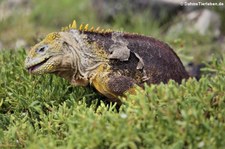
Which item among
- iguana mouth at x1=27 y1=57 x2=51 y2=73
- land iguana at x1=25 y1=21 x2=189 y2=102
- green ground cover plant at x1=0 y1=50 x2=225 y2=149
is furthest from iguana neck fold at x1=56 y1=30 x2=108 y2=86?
green ground cover plant at x1=0 y1=50 x2=225 y2=149

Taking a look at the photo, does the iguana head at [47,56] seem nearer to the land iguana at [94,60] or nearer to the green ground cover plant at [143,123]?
the land iguana at [94,60]

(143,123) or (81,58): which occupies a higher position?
(81,58)

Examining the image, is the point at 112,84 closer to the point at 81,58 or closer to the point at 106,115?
the point at 81,58

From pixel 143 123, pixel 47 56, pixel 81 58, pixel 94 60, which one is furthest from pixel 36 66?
pixel 143 123

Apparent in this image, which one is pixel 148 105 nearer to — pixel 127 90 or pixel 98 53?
pixel 127 90

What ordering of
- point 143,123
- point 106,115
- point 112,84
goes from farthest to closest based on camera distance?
point 112,84
point 106,115
point 143,123

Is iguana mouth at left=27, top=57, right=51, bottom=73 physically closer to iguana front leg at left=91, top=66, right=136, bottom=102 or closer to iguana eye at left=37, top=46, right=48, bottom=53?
iguana eye at left=37, top=46, right=48, bottom=53

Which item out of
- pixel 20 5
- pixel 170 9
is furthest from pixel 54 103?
pixel 20 5

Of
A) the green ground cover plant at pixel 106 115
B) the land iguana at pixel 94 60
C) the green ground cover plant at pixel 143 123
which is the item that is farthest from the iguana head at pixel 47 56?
the green ground cover plant at pixel 143 123
